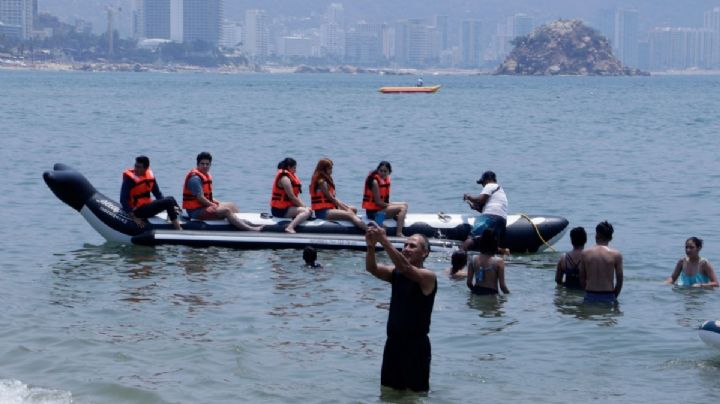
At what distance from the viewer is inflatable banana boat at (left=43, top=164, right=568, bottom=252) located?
1625cm

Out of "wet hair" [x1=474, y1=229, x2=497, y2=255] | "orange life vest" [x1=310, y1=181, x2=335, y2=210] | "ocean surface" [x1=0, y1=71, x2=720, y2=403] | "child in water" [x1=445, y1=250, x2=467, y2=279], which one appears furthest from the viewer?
"orange life vest" [x1=310, y1=181, x2=335, y2=210]

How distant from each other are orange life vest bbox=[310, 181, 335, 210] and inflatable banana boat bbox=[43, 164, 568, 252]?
21 centimetres

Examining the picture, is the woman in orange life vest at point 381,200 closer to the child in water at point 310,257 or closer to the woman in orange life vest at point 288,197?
the woman in orange life vest at point 288,197

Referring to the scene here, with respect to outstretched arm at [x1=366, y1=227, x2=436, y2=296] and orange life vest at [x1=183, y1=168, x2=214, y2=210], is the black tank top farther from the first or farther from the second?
orange life vest at [x1=183, y1=168, x2=214, y2=210]

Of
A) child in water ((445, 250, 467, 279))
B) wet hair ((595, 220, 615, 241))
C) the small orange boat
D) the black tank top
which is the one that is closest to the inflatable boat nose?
child in water ((445, 250, 467, 279))

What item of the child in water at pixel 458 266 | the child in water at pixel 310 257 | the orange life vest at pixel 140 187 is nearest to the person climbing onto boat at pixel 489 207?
the child in water at pixel 458 266

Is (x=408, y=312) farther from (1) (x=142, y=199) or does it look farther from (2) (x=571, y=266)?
(1) (x=142, y=199)

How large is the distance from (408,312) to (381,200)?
788 centimetres

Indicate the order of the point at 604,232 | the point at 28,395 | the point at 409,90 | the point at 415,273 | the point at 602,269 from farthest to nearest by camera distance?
the point at 409,90, the point at 602,269, the point at 604,232, the point at 28,395, the point at 415,273

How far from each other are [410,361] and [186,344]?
3047 millimetres

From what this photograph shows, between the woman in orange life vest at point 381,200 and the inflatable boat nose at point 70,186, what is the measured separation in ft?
12.4

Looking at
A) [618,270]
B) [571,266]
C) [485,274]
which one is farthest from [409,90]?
[618,270]

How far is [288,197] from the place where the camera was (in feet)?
54.6

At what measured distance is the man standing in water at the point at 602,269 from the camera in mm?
12406
